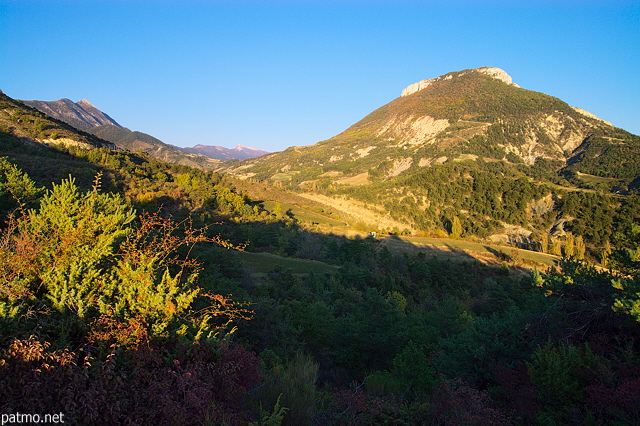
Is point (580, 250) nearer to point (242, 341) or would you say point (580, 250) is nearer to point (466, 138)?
point (242, 341)

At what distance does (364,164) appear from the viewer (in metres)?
101

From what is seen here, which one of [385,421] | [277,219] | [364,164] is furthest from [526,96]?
[385,421]

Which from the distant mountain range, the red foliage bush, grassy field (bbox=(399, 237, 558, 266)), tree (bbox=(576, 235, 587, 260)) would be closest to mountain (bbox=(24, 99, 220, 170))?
the distant mountain range

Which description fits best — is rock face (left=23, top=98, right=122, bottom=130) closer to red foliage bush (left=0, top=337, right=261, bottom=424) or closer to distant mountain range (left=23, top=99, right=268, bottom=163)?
distant mountain range (left=23, top=99, right=268, bottom=163)

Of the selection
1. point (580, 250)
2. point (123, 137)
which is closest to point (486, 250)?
point (580, 250)

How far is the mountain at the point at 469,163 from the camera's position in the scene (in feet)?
171

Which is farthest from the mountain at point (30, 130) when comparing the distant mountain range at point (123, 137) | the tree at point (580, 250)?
the distant mountain range at point (123, 137)

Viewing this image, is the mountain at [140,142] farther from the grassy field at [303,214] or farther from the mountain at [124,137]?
the grassy field at [303,214]

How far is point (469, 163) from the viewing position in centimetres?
7575

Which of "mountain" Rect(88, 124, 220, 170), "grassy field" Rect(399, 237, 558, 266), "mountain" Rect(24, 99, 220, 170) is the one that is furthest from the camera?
"mountain" Rect(88, 124, 220, 170)

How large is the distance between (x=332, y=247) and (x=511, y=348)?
20.5 m

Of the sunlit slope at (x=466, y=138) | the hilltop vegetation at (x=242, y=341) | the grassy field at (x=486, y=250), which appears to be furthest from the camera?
the sunlit slope at (x=466, y=138)

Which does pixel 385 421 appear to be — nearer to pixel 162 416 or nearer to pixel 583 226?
pixel 162 416

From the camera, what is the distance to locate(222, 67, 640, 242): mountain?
52094 mm
